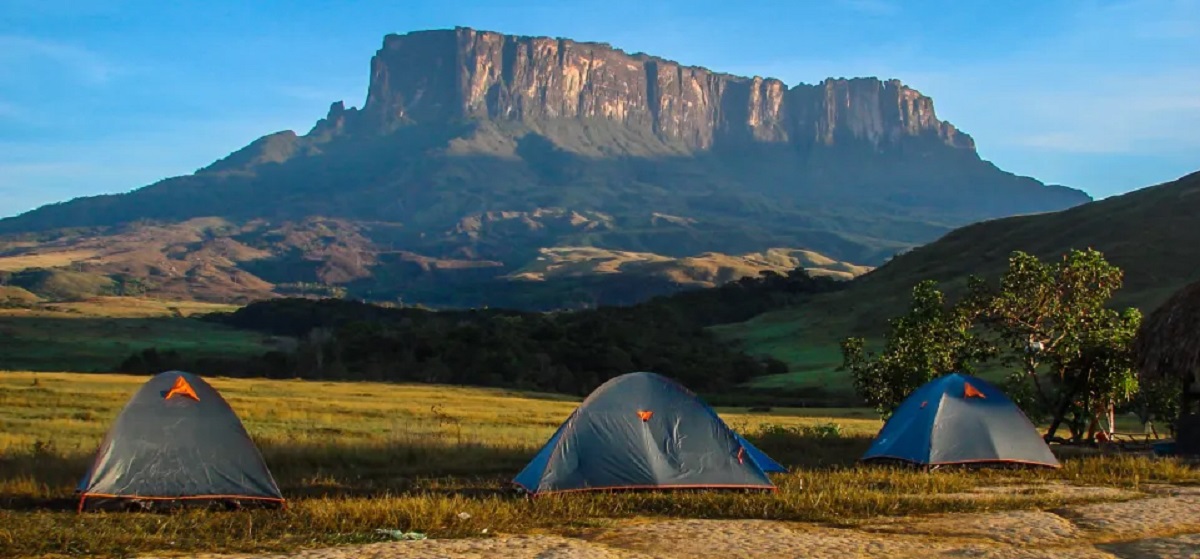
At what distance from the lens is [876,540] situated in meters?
13.6

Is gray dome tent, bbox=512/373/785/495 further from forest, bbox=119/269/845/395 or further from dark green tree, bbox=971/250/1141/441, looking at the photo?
forest, bbox=119/269/845/395

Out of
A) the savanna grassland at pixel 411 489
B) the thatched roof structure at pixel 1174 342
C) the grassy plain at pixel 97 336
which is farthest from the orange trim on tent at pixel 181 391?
the grassy plain at pixel 97 336

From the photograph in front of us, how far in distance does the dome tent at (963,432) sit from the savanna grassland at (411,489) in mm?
460

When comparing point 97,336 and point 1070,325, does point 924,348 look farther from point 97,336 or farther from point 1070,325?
point 97,336

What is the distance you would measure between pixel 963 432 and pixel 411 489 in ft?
32.0

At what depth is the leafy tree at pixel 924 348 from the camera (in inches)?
1029

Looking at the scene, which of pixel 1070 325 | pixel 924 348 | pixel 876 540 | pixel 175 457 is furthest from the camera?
pixel 924 348

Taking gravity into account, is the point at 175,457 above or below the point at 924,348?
below

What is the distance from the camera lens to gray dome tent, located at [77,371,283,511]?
628 inches

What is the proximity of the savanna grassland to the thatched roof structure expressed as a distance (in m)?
3.10

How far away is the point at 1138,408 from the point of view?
31.1 meters

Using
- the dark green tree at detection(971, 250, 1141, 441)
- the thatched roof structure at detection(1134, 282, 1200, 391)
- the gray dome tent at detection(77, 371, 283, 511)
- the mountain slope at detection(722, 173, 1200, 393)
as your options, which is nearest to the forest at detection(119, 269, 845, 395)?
the mountain slope at detection(722, 173, 1200, 393)

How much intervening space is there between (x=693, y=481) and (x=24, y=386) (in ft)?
101

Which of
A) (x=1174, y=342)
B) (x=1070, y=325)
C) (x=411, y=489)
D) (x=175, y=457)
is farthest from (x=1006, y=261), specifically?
(x=175, y=457)
